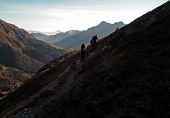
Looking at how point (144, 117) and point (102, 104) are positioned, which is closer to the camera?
point (144, 117)

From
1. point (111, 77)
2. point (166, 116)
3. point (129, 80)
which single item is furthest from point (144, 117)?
point (111, 77)

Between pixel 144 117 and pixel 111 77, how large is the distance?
582 centimetres

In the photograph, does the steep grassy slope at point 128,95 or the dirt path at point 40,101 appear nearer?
the steep grassy slope at point 128,95

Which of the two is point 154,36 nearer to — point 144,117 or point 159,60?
point 159,60

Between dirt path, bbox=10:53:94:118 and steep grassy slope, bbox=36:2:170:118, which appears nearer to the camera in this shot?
steep grassy slope, bbox=36:2:170:118

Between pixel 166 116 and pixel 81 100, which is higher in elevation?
pixel 81 100

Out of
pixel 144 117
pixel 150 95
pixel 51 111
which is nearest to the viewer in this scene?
pixel 144 117

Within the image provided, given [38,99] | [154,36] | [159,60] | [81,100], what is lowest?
[38,99]

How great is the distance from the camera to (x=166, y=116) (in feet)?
30.6

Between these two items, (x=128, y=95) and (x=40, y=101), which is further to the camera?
(x=40, y=101)

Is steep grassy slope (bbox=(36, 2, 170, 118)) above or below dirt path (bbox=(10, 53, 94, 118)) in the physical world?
above

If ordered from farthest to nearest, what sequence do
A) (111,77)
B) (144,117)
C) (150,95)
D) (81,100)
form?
(111,77)
(81,100)
(150,95)
(144,117)

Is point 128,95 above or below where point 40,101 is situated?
above

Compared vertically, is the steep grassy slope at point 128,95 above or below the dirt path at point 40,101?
above
